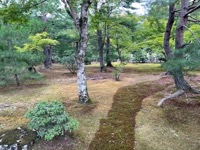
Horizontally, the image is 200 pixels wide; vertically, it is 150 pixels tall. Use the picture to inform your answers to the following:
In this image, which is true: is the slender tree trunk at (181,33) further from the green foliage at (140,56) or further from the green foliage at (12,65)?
the green foliage at (140,56)

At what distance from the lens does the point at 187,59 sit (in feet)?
19.0

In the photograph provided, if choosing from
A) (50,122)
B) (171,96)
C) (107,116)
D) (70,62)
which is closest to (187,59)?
(171,96)

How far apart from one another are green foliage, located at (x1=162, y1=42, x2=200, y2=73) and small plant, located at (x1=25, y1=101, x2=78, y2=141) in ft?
10.1

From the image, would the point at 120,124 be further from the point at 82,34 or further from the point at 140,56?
the point at 140,56

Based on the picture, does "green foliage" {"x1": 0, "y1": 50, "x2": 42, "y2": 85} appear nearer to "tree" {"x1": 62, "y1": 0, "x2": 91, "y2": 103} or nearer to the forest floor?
the forest floor

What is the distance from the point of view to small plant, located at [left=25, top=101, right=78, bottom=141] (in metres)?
4.75

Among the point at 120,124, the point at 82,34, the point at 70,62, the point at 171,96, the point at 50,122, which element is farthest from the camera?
the point at 70,62

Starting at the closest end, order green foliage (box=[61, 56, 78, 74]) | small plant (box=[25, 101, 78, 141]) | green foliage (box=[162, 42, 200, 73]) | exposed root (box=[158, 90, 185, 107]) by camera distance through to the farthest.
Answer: small plant (box=[25, 101, 78, 141]) → green foliage (box=[162, 42, 200, 73]) → exposed root (box=[158, 90, 185, 107]) → green foliage (box=[61, 56, 78, 74])

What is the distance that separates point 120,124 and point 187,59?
2314 millimetres

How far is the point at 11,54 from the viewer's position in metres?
9.34

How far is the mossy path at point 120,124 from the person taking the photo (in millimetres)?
4828

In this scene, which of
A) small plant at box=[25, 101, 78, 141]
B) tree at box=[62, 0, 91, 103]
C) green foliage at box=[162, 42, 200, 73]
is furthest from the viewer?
tree at box=[62, 0, 91, 103]

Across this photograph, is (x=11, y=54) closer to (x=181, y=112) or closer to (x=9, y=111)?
(x=9, y=111)

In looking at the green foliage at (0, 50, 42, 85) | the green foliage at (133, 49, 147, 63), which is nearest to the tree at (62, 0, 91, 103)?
the green foliage at (0, 50, 42, 85)
